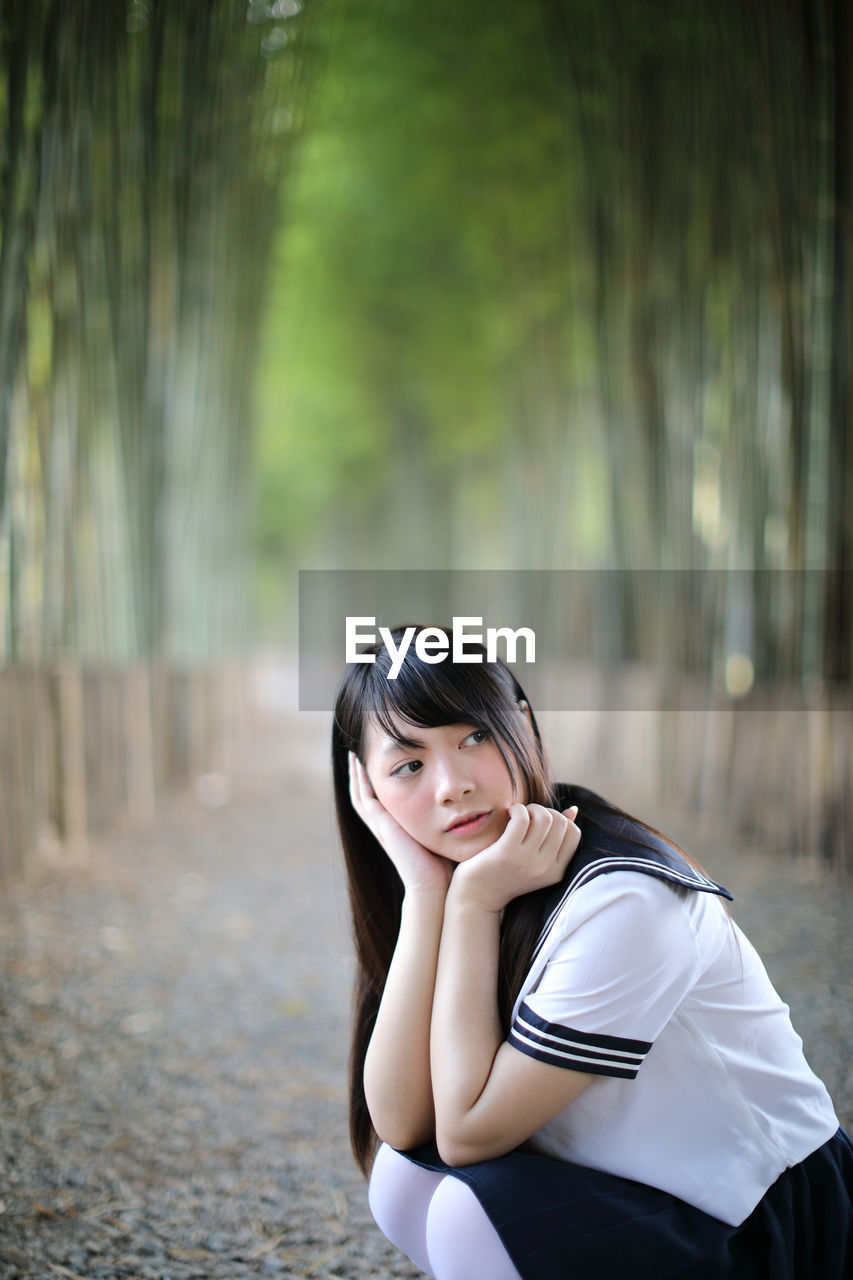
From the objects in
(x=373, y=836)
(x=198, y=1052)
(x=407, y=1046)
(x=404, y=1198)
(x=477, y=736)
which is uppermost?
(x=477, y=736)

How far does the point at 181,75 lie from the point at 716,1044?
10.6 ft

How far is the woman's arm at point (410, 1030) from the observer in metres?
0.91

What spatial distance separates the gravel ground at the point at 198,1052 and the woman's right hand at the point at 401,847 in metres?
0.59

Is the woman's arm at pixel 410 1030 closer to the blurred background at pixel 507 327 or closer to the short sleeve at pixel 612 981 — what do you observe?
the short sleeve at pixel 612 981

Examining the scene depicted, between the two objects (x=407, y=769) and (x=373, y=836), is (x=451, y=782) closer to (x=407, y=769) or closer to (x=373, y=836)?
(x=407, y=769)

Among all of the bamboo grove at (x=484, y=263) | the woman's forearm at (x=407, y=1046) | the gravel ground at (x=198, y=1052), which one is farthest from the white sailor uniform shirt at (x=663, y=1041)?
the bamboo grove at (x=484, y=263)

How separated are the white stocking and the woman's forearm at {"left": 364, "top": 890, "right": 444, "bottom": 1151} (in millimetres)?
32

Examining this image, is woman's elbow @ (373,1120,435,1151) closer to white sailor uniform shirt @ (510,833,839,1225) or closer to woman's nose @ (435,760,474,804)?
white sailor uniform shirt @ (510,833,839,1225)

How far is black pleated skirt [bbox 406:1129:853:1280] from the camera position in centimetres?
82

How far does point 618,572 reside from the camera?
3947mm

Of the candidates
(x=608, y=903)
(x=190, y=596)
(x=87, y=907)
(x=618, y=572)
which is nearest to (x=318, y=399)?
(x=190, y=596)

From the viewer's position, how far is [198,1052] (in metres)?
1.94

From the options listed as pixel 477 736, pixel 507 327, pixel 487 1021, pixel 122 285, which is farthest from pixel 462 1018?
pixel 507 327

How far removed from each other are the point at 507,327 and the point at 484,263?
614mm
